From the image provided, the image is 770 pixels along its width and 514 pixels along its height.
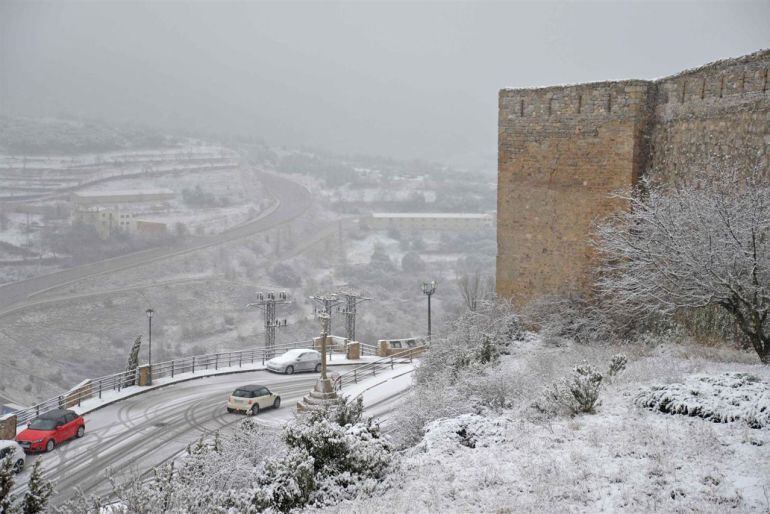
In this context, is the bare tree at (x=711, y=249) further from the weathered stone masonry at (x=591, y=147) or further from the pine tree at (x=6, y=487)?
the pine tree at (x=6, y=487)

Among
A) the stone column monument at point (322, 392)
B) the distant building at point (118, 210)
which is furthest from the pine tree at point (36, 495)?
the distant building at point (118, 210)

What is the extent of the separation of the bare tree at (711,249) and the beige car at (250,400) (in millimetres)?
12349

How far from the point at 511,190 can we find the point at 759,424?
30.4ft

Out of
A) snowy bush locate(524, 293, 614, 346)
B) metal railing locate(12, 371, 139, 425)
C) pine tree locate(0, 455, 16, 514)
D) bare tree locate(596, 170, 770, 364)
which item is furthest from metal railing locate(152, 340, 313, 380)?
pine tree locate(0, 455, 16, 514)

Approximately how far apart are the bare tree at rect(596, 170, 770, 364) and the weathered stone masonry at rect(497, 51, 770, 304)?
2.99 ft

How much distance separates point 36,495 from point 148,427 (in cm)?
1387

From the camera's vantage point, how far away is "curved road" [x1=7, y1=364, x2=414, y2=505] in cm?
1594

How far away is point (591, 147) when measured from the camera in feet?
46.9

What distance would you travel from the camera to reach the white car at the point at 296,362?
92.2 feet

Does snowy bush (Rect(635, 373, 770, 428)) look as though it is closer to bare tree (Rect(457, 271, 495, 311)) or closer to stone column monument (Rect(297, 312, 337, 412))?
bare tree (Rect(457, 271, 495, 311))

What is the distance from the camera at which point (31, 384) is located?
61938mm

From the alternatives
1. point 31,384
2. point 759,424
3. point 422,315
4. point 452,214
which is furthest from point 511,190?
point 452,214

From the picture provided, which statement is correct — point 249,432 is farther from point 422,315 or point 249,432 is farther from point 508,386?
point 422,315

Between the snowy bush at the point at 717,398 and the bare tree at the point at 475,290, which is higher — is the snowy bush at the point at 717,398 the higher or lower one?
the higher one
